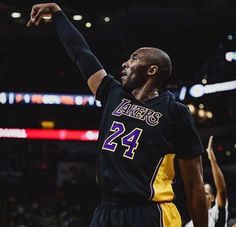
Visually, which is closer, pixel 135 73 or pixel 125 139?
pixel 125 139

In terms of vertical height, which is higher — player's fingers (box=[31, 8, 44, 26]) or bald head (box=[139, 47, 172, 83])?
player's fingers (box=[31, 8, 44, 26])

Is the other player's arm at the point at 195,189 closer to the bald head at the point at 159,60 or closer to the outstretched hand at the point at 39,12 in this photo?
the bald head at the point at 159,60

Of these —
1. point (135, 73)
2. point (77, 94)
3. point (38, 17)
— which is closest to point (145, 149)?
point (135, 73)

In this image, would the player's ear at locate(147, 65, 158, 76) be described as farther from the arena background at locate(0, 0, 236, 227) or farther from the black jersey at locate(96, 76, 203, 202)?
the arena background at locate(0, 0, 236, 227)

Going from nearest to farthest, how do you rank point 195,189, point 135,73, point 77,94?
1. point 195,189
2. point 135,73
3. point 77,94

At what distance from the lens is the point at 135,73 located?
2.79 meters

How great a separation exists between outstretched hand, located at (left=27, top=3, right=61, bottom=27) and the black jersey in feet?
2.43

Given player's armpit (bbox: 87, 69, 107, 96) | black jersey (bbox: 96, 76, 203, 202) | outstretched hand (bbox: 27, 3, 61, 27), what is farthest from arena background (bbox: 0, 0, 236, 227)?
black jersey (bbox: 96, 76, 203, 202)

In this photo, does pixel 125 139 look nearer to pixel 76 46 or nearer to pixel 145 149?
pixel 145 149

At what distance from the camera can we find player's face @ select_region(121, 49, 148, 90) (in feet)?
9.13

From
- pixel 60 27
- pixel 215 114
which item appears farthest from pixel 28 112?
pixel 60 27

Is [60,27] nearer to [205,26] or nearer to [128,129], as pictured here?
[128,129]

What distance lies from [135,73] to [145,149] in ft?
1.33

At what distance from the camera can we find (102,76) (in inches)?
115
